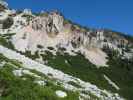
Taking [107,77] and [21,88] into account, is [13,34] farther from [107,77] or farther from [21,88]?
[21,88]

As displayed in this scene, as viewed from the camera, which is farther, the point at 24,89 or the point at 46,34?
the point at 46,34

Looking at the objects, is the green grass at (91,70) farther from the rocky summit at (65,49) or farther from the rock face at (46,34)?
the rock face at (46,34)

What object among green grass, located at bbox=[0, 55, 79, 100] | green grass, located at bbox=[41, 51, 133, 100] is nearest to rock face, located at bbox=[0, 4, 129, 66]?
→ green grass, located at bbox=[41, 51, 133, 100]

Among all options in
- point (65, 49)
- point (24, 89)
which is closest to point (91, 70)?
point (65, 49)

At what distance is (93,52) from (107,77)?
28300 mm

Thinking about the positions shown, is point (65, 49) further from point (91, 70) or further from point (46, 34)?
point (91, 70)

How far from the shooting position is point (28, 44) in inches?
5778

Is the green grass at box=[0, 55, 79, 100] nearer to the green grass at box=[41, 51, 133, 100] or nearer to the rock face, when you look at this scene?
the green grass at box=[41, 51, 133, 100]

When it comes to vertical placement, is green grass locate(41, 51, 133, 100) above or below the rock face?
below

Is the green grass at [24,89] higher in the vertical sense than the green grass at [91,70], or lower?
higher

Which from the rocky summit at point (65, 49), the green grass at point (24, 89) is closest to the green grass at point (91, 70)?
the rocky summit at point (65, 49)

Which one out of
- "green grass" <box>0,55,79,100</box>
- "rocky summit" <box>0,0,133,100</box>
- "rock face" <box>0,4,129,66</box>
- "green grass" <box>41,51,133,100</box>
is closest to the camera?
"green grass" <box>0,55,79,100</box>

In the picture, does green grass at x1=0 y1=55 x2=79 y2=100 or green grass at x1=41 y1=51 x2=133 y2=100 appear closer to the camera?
green grass at x1=0 y1=55 x2=79 y2=100

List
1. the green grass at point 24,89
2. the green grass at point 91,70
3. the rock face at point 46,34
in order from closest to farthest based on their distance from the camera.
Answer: the green grass at point 24,89 → the green grass at point 91,70 → the rock face at point 46,34
